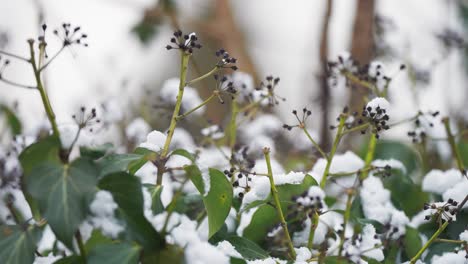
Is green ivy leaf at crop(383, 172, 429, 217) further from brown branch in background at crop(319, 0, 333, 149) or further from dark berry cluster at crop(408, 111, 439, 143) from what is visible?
brown branch in background at crop(319, 0, 333, 149)

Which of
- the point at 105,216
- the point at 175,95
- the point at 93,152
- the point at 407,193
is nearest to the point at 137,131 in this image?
the point at 175,95

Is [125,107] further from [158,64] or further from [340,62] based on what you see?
[158,64]

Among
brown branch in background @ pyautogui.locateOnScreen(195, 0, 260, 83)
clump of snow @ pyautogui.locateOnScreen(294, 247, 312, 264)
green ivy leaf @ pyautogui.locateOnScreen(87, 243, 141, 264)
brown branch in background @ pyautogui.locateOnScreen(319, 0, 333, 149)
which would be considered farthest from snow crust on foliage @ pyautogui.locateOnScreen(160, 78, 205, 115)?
brown branch in background @ pyautogui.locateOnScreen(195, 0, 260, 83)

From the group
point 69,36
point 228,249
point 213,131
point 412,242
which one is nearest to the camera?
point 228,249

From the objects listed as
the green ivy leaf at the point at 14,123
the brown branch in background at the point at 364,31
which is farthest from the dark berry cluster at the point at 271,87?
the brown branch in background at the point at 364,31

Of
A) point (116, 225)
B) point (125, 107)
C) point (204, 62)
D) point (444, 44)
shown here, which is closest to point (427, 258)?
point (116, 225)

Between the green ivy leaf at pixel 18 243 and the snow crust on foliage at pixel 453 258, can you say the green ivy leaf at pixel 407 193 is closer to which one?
the snow crust on foliage at pixel 453 258

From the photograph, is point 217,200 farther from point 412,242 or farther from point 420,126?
point 420,126
